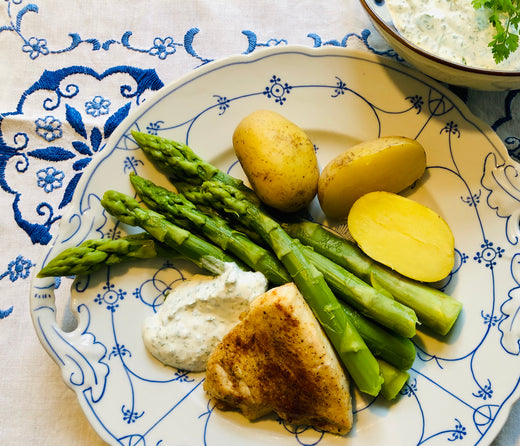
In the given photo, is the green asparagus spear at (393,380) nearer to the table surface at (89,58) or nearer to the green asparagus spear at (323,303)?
the green asparagus spear at (323,303)

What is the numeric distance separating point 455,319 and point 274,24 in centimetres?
198

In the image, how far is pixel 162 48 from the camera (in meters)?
3.20

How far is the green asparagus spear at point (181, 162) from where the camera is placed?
2701 millimetres

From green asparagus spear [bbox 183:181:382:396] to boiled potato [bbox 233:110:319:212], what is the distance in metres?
0.13

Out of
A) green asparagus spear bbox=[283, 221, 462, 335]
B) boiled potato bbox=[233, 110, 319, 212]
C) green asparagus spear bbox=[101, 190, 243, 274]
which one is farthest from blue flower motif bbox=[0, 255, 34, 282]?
green asparagus spear bbox=[283, 221, 462, 335]

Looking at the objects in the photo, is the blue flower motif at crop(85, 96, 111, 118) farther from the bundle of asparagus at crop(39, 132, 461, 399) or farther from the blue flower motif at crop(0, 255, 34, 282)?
the blue flower motif at crop(0, 255, 34, 282)

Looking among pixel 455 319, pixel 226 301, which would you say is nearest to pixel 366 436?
pixel 455 319

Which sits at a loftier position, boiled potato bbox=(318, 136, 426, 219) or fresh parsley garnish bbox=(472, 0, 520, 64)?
fresh parsley garnish bbox=(472, 0, 520, 64)

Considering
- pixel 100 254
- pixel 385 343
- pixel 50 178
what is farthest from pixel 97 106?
pixel 385 343

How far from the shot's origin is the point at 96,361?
2.58m

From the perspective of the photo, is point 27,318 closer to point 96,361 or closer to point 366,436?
point 96,361

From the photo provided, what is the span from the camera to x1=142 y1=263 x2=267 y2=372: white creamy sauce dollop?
2500mm

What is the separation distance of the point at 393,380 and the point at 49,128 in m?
2.36

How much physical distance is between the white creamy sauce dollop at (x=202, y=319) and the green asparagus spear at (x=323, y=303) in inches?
7.3
